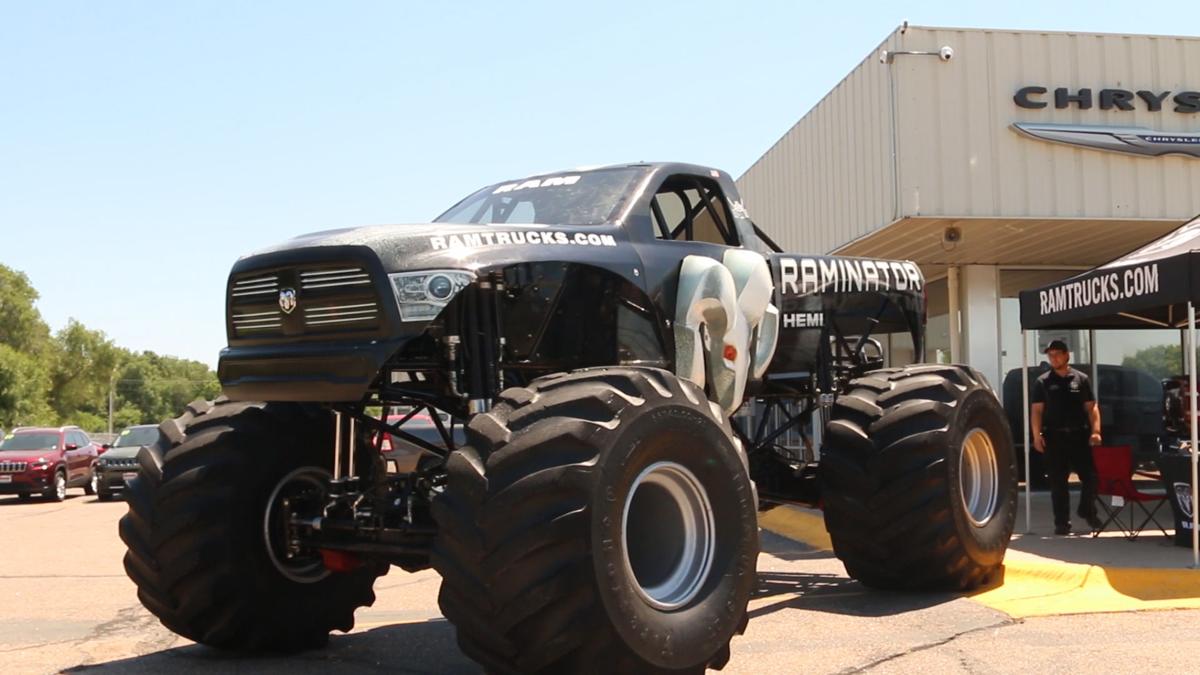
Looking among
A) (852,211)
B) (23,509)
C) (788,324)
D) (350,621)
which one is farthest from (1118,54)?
(23,509)

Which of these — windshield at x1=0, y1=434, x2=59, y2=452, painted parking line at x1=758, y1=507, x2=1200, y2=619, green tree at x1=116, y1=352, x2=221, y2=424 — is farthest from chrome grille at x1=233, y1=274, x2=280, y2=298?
green tree at x1=116, y1=352, x2=221, y2=424

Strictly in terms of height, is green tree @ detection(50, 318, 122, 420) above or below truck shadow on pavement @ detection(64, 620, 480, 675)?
above

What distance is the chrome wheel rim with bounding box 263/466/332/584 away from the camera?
257 inches

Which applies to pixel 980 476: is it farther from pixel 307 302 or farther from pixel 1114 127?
pixel 1114 127

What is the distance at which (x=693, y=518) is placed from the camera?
572cm

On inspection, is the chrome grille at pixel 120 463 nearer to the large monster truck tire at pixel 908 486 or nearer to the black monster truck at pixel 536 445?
the black monster truck at pixel 536 445

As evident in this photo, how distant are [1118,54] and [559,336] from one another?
10645 millimetres

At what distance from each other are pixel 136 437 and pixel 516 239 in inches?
961

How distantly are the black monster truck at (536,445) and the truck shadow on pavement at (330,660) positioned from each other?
0.16 m

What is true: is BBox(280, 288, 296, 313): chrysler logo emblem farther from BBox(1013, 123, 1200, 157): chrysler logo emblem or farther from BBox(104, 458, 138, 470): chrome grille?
BBox(104, 458, 138, 470): chrome grille

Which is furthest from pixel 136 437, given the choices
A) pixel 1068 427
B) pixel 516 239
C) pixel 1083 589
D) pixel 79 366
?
pixel 79 366

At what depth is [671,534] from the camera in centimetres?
574

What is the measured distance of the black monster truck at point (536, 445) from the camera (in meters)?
4.90

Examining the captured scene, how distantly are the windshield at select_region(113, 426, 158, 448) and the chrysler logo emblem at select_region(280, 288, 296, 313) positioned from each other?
76.2 feet
